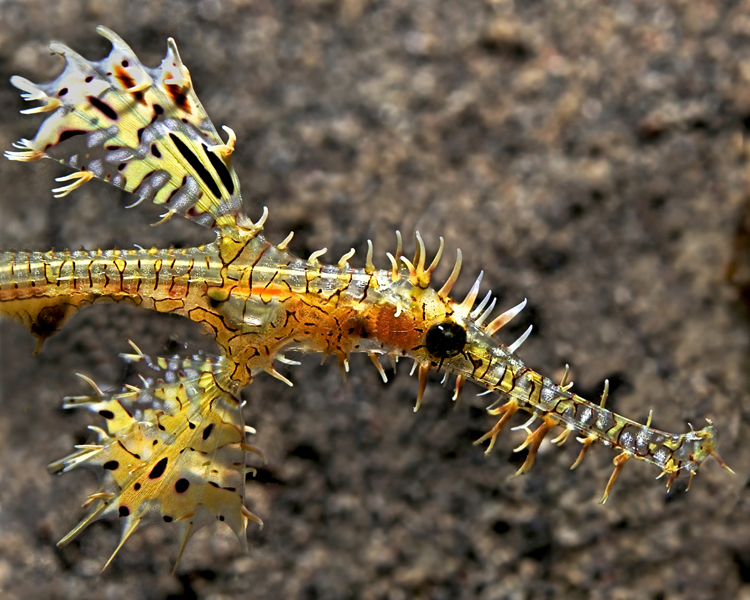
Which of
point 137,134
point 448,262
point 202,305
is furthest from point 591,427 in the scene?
point 137,134

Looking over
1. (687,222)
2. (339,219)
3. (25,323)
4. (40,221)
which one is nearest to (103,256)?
(25,323)

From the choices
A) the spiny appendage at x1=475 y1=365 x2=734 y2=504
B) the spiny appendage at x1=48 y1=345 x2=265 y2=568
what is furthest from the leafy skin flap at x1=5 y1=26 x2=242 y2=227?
the spiny appendage at x1=475 y1=365 x2=734 y2=504

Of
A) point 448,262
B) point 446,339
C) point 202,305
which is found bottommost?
point 202,305

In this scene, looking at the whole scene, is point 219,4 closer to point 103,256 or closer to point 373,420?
point 103,256

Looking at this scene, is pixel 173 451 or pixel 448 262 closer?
pixel 173 451

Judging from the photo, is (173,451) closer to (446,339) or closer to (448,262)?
(446,339)

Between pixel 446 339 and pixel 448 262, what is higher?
pixel 448 262
